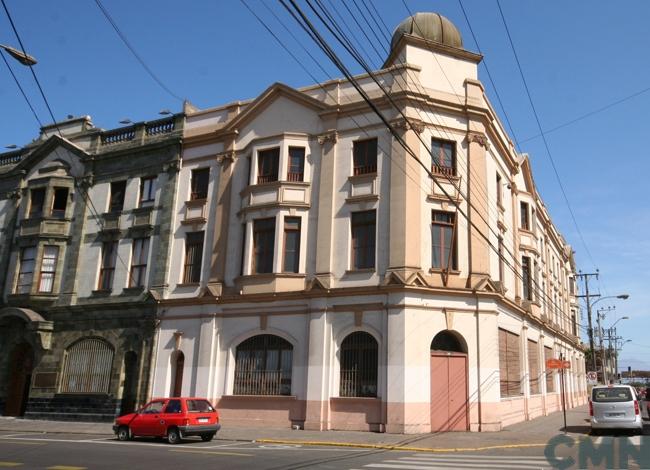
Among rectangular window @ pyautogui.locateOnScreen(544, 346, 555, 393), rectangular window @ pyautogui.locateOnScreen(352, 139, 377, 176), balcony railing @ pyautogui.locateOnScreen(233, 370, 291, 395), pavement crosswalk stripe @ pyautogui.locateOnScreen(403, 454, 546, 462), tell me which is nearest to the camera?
pavement crosswalk stripe @ pyautogui.locateOnScreen(403, 454, 546, 462)

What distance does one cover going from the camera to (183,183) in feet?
91.7

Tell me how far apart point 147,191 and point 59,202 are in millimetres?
5650

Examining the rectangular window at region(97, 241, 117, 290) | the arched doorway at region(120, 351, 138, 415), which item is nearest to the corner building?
the arched doorway at region(120, 351, 138, 415)

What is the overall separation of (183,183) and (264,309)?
26.8ft

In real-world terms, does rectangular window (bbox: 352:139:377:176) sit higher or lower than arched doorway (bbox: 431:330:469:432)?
higher

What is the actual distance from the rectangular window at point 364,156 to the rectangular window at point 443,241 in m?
3.17

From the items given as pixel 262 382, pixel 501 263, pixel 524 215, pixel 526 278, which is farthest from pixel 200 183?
pixel 524 215

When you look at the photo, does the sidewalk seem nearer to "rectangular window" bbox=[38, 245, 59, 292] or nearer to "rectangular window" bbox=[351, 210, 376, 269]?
"rectangular window" bbox=[351, 210, 376, 269]

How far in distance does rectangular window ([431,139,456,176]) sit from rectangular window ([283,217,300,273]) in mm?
6075

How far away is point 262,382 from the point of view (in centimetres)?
2347

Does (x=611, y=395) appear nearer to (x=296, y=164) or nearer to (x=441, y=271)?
(x=441, y=271)

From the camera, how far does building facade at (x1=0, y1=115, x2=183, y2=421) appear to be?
26.8 metres

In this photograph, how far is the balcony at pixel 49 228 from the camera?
29.8 metres

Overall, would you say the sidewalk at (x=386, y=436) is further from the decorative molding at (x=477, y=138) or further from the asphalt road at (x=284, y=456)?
the decorative molding at (x=477, y=138)
